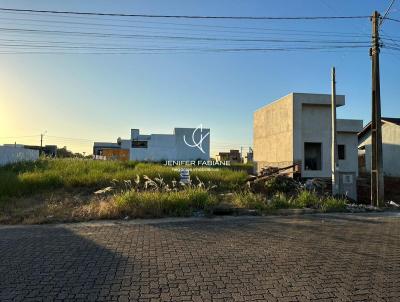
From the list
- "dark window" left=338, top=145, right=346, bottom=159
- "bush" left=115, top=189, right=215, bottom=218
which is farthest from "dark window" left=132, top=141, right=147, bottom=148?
"bush" left=115, top=189, right=215, bottom=218

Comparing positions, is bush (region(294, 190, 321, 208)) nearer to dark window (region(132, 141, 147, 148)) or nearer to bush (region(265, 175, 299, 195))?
bush (region(265, 175, 299, 195))

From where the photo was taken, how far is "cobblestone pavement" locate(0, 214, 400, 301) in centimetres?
480

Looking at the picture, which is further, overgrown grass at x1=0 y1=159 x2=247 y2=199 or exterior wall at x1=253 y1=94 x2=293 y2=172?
exterior wall at x1=253 y1=94 x2=293 y2=172

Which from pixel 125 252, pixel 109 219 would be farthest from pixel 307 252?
pixel 109 219

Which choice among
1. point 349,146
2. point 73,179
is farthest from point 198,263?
point 349,146

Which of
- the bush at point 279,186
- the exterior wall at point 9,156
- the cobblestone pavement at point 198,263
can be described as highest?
the exterior wall at point 9,156

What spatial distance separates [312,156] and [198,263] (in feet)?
65.4

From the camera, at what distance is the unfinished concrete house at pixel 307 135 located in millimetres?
23266

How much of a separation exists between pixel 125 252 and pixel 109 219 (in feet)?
13.7

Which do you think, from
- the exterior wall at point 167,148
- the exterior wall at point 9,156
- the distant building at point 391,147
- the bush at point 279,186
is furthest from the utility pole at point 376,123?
the exterior wall at point 167,148

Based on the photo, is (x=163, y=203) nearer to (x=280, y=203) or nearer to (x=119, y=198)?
(x=119, y=198)

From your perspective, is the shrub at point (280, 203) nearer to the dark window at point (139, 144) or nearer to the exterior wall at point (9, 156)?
the exterior wall at point (9, 156)

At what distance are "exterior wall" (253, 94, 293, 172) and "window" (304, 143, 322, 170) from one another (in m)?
1.49

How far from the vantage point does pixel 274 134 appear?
85.1 feet
